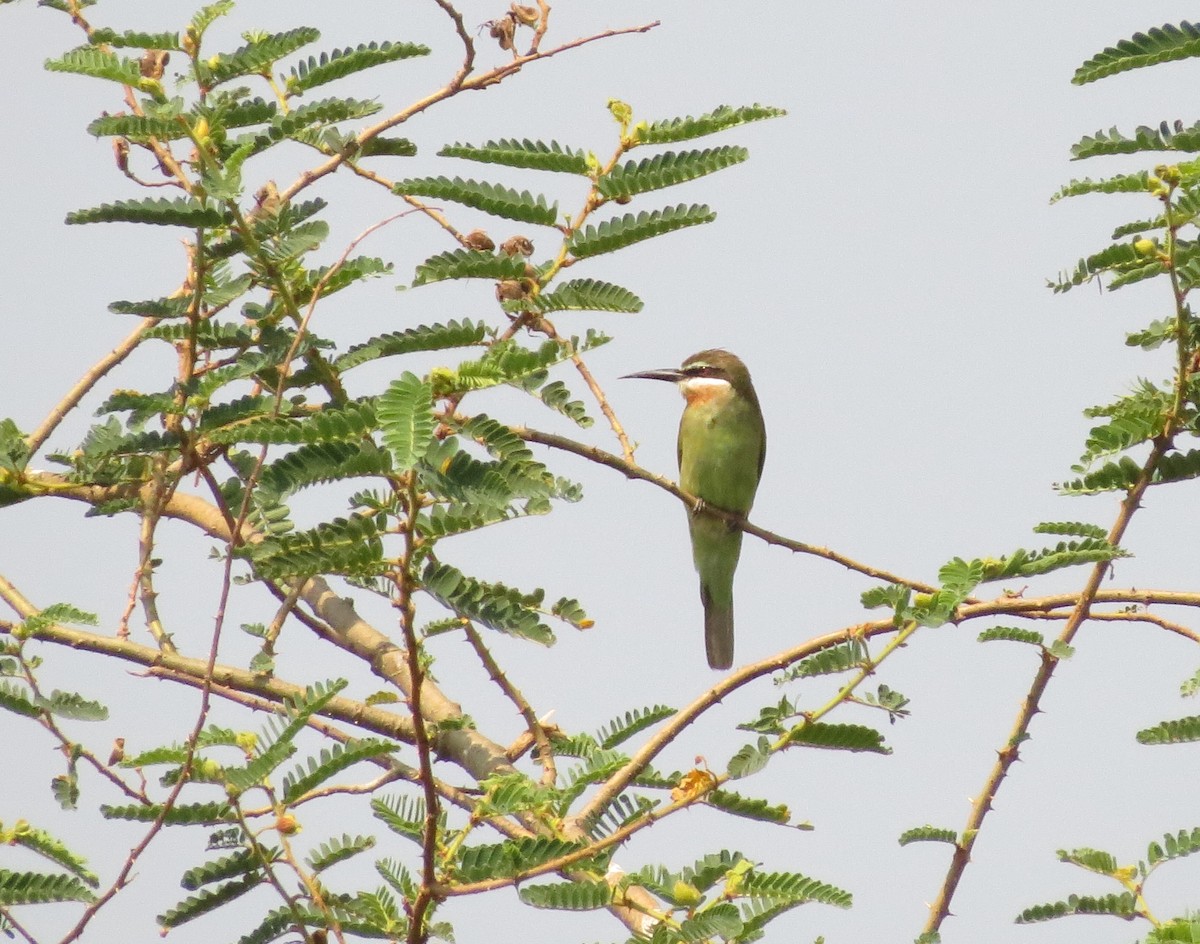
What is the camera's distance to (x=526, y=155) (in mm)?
3699

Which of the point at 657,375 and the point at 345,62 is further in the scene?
the point at 657,375

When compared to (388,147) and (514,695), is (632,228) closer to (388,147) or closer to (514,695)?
(388,147)

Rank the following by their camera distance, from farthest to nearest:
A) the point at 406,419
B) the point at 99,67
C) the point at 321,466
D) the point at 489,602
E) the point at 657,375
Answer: the point at 657,375
the point at 99,67
the point at 489,602
the point at 321,466
the point at 406,419

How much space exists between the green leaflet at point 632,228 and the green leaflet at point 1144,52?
0.99 metres

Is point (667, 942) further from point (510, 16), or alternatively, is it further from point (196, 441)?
point (510, 16)

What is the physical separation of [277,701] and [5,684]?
0.76m

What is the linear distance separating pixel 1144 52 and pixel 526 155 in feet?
4.68

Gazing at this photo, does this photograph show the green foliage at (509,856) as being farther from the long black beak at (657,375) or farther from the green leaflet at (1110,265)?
the long black beak at (657,375)

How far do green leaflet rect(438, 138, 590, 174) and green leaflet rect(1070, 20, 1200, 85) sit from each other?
46.6 inches

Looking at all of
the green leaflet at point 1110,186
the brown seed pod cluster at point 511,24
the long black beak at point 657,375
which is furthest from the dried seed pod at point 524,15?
the long black beak at point 657,375

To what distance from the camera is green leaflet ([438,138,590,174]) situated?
3684 millimetres

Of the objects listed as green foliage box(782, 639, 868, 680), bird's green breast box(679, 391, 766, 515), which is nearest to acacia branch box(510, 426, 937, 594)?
green foliage box(782, 639, 868, 680)

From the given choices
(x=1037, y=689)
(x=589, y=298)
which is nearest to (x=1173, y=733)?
(x=1037, y=689)

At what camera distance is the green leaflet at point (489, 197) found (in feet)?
12.1
